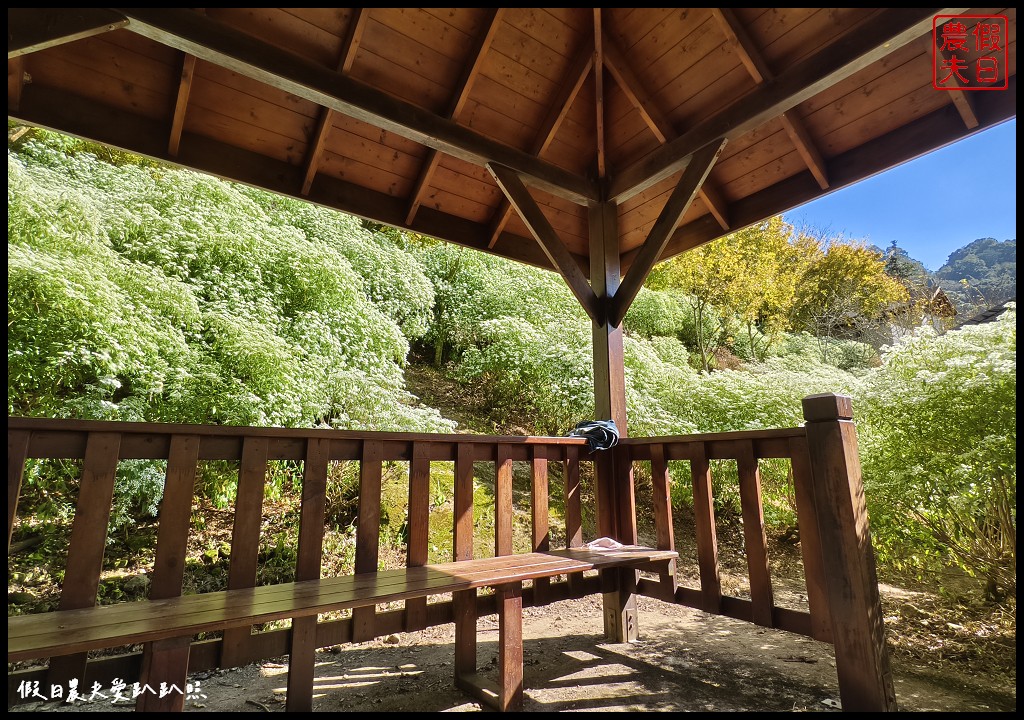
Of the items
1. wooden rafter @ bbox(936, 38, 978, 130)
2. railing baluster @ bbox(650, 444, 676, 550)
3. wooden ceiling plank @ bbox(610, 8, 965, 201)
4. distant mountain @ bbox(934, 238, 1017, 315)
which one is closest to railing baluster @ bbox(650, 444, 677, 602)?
railing baluster @ bbox(650, 444, 676, 550)

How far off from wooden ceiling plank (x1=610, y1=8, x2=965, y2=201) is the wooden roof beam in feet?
1.93

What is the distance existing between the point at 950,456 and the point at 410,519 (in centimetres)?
324

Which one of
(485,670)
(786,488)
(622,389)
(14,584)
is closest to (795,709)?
(485,670)

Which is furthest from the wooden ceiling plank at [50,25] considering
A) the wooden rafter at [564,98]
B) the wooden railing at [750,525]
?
the wooden railing at [750,525]

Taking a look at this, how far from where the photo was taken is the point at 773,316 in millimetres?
10805

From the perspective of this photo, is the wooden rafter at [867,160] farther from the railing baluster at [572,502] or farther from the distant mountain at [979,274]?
the distant mountain at [979,274]

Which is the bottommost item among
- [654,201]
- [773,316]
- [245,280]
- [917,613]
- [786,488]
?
[917,613]

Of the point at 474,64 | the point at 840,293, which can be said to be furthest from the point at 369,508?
the point at 840,293

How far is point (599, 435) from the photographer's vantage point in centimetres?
283

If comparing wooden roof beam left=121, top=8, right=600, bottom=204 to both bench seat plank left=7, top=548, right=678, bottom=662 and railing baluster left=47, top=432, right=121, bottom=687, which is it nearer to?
railing baluster left=47, top=432, right=121, bottom=687

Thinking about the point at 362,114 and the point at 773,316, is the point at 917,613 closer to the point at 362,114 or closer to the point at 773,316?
the point at 362,114

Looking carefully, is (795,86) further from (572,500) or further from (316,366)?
(316,366)

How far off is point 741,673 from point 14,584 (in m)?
4.40

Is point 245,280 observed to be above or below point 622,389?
above
